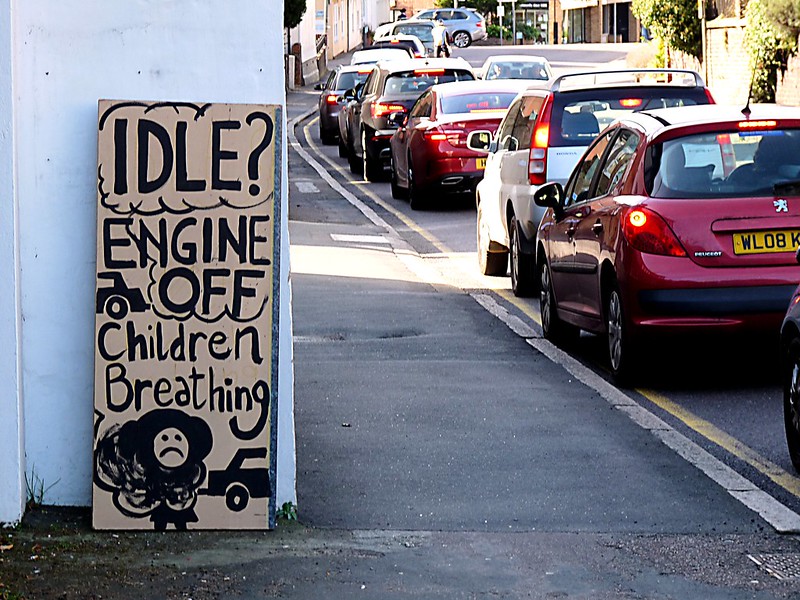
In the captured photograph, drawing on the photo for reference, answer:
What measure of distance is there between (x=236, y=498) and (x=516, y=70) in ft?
106

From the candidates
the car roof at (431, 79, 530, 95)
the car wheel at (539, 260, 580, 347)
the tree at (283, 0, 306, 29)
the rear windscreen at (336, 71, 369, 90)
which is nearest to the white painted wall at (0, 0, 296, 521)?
the car wheel at (539, 260, 580, 347)

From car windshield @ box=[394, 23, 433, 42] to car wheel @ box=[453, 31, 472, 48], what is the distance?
939 centimetres

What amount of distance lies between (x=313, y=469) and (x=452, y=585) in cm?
191

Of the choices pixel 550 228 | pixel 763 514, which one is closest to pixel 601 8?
pixel 550 228

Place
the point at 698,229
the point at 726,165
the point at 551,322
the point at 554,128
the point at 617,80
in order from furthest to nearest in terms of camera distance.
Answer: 1. the point at 617,80
2. the point at 554,128
3. the point at 551,322
4. the point at 726,165
5. the point at 698,229

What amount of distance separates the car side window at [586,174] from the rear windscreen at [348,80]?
86.0 feet

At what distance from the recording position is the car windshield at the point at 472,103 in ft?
69.9

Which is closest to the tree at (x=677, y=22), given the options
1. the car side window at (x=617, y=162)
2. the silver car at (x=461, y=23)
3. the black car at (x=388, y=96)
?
the black car at (x=388, y=96)

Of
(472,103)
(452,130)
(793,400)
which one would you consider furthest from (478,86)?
(793,400)

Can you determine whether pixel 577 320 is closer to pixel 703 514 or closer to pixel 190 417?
pixel 703 514

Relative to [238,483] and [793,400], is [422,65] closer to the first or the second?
[793,400]

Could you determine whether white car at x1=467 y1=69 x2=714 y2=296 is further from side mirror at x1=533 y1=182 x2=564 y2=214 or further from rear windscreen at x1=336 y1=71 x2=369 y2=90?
rear windscreen at x1=336 y1=71 x2=369 y2=90

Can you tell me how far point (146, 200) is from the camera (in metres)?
6.16

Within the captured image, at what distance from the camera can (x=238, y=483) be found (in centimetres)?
621
